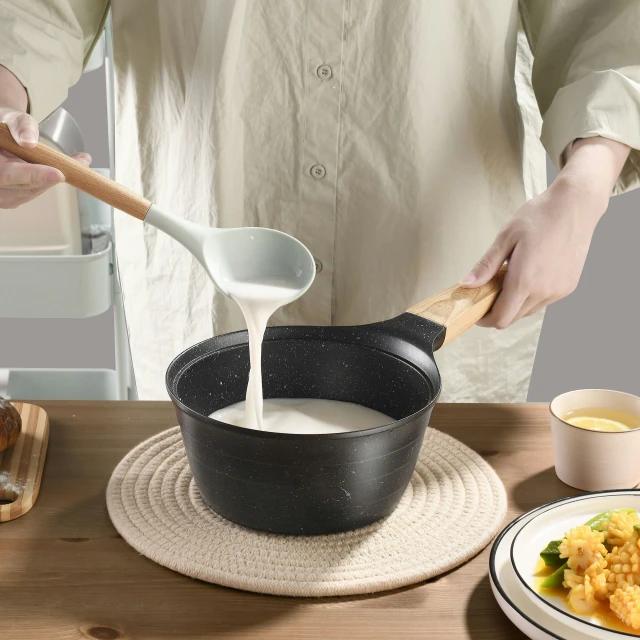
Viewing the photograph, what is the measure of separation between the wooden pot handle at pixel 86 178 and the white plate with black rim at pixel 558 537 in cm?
50

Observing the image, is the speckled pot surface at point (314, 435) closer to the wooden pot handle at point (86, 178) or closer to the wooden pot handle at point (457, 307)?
the wooden pot handle at point (457, 307)

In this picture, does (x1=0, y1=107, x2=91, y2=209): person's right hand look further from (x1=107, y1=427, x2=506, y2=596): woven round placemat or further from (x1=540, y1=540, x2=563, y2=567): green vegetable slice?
(x1=540, y1=540, x2=563, y2=567): green vegetable slice

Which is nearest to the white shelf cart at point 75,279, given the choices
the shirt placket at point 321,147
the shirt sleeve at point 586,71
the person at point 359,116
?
the person at point 359,116

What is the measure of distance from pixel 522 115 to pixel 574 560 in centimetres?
76

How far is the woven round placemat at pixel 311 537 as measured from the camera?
2.72 feet

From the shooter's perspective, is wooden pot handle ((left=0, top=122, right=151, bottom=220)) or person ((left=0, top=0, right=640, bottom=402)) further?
person ((left=0, top=0, right=640, bottom=402))

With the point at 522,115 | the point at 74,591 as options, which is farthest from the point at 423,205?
the point at 74,591

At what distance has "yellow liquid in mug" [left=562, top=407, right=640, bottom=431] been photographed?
3.32 ft

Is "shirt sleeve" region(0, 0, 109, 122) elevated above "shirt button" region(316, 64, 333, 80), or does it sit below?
above

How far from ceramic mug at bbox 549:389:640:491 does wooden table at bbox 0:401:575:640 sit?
0.03 metres

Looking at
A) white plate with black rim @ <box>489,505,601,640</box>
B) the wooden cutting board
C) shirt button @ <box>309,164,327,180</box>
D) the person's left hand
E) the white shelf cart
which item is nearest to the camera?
white plate with black rim @ <box>489,505,601,640</box>

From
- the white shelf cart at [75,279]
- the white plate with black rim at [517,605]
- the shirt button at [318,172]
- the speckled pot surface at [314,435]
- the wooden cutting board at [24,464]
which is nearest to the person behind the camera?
the white plate with black rim at [517,605]

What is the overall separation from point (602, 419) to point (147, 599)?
534 mm

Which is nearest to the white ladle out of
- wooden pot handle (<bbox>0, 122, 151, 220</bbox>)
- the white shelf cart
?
wooden pot handle (<bbox>0, 122, 151, 220</bbox>)
